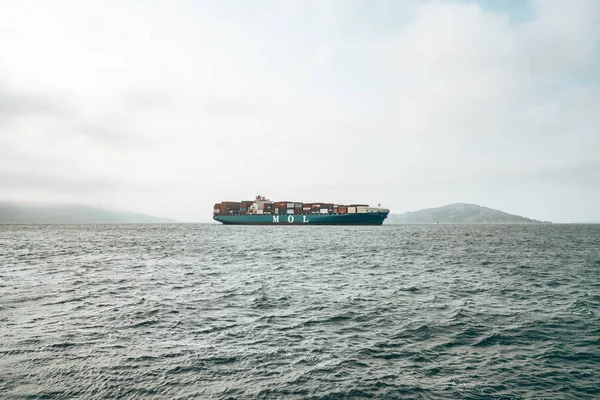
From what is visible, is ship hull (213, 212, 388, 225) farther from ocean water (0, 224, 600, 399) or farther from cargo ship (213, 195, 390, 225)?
ocean water (0, 224, 600, 399)

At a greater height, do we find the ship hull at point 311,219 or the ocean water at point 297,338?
the ship hull at point 311,219

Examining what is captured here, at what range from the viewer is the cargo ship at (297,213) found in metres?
154

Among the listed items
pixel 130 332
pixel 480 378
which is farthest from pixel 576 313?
pixel 130 332

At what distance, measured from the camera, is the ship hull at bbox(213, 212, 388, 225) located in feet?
502

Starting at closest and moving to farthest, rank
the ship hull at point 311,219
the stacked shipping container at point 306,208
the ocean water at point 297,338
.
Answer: the ocean water at point 297,338 < the ship hull at point 311,219 < the stacked shipping container at point 306,208

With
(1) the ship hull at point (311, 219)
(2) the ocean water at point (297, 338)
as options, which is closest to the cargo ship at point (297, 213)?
Answer: (1) the ship hull at point (311, 219)

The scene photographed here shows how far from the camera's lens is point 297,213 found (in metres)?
166

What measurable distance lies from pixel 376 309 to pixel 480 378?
29.4 feet

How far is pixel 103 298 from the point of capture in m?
22.4

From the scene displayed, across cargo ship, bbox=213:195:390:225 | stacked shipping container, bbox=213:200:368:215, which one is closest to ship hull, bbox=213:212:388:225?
cargo ship, bbox=213:195:390:225

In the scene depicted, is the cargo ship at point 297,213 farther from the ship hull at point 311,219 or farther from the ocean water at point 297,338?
the ocean water at point 297,338

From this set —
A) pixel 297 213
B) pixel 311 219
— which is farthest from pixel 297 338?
pixel 297 213

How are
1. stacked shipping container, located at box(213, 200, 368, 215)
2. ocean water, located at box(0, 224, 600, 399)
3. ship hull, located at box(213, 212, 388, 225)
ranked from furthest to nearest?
stacked shipping container, located at box(213, 200, 368, 215) < ship hull, located at box(213, 212, 388, 225) < ocean water, located at box(0, 224, 600, 399)

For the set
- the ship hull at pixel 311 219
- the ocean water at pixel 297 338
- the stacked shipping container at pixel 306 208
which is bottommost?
the ocean water at pixel 297 338
